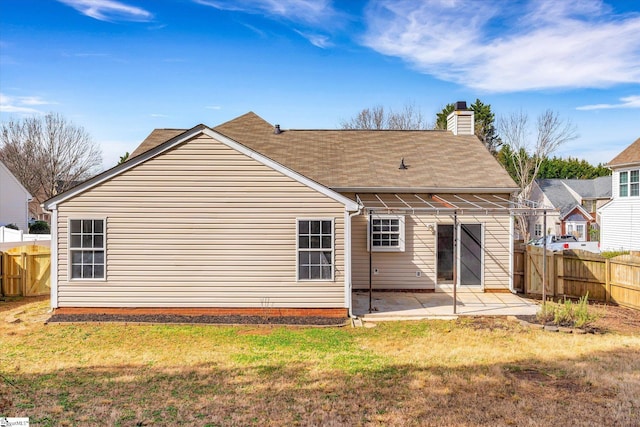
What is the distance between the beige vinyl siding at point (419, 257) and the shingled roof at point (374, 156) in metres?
1.11

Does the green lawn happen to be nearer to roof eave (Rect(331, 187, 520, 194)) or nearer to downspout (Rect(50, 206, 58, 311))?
downspout (Rect(50, 206, 58, 311))

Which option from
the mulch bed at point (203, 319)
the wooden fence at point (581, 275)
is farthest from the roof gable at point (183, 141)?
the wooden fence at point (581, 275)

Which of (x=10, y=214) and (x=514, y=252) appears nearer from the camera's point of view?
(x=514, y=252)

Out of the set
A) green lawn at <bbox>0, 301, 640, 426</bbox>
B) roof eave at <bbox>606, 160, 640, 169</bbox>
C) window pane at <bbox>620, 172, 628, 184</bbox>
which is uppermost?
roof eave at <bbox>606, 160, 640, 169</bbox>

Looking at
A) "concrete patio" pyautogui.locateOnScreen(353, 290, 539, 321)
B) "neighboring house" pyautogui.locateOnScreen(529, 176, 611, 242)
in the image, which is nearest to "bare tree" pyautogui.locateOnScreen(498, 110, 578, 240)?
"neighboring house" pyautogui.locateOnScreen(529, 176, 611, 242)

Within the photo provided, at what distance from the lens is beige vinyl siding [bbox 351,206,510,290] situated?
14.3 m

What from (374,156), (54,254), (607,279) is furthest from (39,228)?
(607,279)

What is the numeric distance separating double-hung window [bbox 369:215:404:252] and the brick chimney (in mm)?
6573

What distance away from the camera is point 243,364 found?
753cm

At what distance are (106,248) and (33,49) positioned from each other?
33.7 ft

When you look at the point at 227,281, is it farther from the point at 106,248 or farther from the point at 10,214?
the point at 10,214

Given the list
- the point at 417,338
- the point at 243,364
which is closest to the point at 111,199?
the point at 243,364

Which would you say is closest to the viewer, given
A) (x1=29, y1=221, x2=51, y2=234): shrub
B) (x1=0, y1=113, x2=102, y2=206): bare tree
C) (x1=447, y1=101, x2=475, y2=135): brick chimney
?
(x1=447, y1=101, x2=475, y2=135): brick chimney

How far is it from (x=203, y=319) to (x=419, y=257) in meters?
7.15
